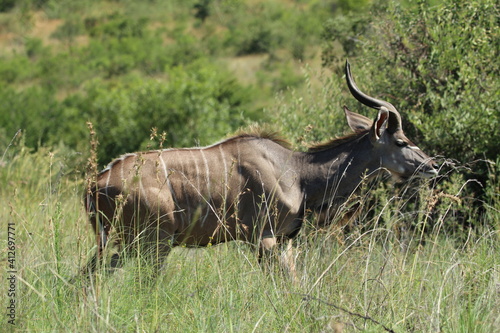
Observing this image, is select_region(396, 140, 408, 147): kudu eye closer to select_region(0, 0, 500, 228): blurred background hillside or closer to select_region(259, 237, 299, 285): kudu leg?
select_region(0, 0, 500, 228): blurred background hillside

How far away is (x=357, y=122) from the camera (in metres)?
5.30

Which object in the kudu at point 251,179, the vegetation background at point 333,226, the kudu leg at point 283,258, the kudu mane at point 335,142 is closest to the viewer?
the vegetation background at point 333,226

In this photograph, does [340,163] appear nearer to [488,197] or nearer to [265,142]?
[265,142]

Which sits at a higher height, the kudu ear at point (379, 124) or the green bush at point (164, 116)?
the kudu ear at point (379, 124)

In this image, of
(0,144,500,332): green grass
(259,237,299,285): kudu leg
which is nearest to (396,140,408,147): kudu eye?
(259,237,299,285): kudu leg

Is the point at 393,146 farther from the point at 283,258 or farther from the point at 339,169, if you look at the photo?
the point at 283,258

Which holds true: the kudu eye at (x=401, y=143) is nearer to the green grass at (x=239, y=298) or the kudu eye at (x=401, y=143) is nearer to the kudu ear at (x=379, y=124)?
the kudu ear at (x=379, y=124)

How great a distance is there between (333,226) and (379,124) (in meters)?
1.03

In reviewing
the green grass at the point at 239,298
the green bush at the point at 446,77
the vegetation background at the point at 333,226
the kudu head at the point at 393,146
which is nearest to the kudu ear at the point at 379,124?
the kudu head at the point at 393,146

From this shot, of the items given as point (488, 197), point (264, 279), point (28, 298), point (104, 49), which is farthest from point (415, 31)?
point (104, 49)

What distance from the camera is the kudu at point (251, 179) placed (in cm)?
455

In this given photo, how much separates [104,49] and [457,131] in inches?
1045

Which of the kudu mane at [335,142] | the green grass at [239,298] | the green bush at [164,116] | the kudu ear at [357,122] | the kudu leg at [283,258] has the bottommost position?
the green bush at [164,116]

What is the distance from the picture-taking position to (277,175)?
4.95 metres
